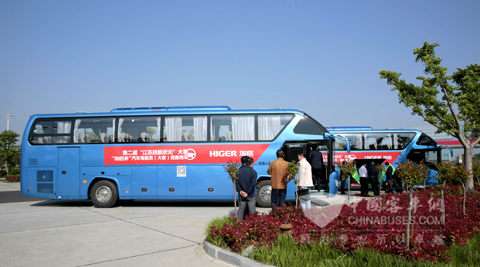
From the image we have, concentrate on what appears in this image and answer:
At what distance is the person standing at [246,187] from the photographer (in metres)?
8.39

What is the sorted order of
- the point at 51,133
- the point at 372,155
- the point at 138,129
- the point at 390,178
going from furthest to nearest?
the point at 372,155
the point at 390,178
the point at 51,133
the point at 138,129

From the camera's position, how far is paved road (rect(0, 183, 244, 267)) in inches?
253

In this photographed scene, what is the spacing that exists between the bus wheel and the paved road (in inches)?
52.0

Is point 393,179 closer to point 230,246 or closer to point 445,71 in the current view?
point 445,71

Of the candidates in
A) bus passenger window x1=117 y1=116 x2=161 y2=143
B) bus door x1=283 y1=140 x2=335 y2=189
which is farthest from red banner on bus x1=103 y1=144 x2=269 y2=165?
bus door x1=283 y1=140 x2=335 y2=189

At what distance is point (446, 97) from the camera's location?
16828mm

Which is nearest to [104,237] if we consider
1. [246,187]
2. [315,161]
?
[246,187]

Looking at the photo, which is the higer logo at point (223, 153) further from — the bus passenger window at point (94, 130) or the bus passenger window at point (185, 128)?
the bus passenger window at point (94, 130)

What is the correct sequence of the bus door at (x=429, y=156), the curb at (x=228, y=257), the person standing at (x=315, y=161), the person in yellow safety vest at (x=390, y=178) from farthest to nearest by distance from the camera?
the bus door at (x=429, y=156)
the person in yellow safety vest at (x=390, y=178)
the person standing at (x=315, y=161)
the curb at (x=228, y=257)

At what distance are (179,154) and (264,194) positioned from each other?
11.5 feet

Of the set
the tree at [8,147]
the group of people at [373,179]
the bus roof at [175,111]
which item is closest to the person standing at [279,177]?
the bus roof at [175,111]

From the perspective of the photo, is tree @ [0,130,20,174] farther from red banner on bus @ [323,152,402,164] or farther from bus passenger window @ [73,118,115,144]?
red banner on bus @ [323,152,402,164]

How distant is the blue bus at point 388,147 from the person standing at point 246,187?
1230 cm

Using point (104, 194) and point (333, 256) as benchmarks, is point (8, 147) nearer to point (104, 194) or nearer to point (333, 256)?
point (104, 194)
